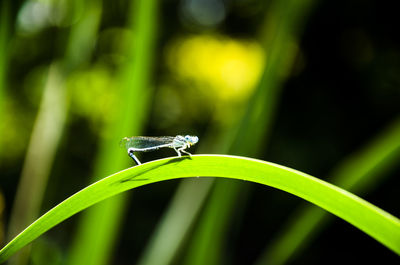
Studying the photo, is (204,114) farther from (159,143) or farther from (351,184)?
(351,184)

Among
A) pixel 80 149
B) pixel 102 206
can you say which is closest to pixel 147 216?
pixel 80 149

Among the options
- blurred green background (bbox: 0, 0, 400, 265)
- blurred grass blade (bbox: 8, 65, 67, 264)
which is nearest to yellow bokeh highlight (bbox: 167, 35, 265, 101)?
blurred green background (bbox: 0, 0, 400, 265)

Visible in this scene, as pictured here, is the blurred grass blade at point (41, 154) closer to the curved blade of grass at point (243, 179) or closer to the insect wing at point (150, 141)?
the insect wing at point (150, 141)

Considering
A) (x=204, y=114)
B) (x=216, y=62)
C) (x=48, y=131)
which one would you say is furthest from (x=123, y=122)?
(x=204, y=114)

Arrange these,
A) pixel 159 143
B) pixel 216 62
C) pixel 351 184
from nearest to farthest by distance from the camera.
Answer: pixel 351 184 → pixel 159 143 → pixel 216 62

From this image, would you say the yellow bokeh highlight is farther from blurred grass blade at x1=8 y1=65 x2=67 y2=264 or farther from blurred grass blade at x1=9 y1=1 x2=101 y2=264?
blurred grass blade at x1=8 y1=65 x2=67 y2=264
